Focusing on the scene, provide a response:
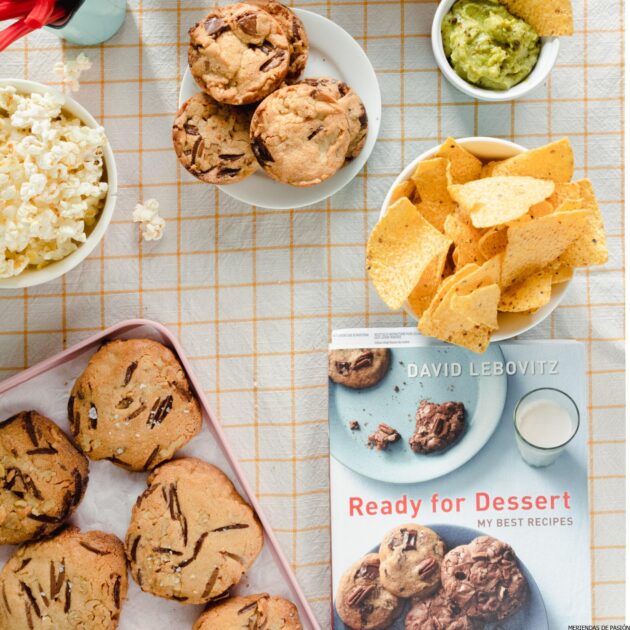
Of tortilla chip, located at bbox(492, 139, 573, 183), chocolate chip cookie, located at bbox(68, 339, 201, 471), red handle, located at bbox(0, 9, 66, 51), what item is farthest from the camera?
chocolate chip cookie, located at bbox(68, 339, 201, 471)

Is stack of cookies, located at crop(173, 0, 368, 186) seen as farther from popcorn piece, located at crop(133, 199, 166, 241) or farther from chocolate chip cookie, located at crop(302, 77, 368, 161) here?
popcorn piece, located at crop(133, 199, 166, 241)

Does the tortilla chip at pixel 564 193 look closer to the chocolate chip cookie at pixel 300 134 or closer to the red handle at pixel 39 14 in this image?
the chocolate chip cookie at pixel 300 134

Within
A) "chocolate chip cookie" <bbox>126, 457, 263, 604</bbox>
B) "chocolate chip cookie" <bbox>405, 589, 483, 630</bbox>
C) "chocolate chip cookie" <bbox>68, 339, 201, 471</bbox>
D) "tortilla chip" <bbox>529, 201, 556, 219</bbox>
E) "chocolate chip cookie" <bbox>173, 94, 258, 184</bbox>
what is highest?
"chocolate chip cookie" <bbox>173, 94, 258, 184</bbox>

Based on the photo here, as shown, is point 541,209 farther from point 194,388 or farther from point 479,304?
point 194,388

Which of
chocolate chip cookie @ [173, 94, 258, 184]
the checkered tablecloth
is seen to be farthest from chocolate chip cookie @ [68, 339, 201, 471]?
chocolate chip cookie @ [173, 94, 258, 184]

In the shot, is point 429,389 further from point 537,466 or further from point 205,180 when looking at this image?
point 205,180

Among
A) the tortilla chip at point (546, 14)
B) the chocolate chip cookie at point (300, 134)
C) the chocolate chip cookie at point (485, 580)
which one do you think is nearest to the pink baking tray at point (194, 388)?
the chocolate chip cookie at point (485, 580)
